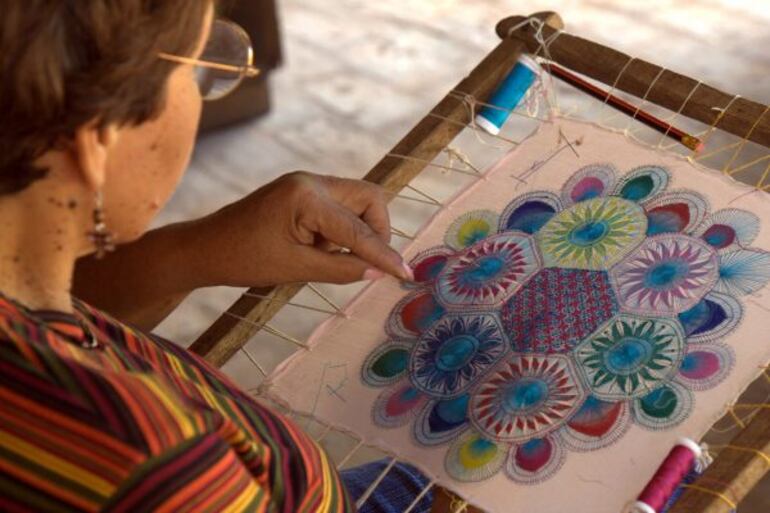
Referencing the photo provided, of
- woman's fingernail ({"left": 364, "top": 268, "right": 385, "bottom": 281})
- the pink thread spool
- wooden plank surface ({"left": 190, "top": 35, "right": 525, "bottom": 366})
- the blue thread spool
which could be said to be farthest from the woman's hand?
the pink thread spool

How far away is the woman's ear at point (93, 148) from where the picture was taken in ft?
2.44

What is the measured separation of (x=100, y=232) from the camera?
32.8 inches

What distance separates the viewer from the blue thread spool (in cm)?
137

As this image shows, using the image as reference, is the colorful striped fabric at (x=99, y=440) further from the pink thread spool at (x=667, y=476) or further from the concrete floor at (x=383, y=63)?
the concrete floor at (x=383, y=63)

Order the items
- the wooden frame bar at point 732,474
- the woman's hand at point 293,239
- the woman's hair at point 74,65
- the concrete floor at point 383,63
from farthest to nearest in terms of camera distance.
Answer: the concrete floor at point 383,63 < the woman's hand at point 293,239 < the wooden frame bar at point 732,474 < the woman's hair at point 74,65

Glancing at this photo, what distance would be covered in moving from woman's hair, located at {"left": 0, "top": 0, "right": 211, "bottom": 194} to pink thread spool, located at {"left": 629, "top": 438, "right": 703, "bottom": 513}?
0.53 metres

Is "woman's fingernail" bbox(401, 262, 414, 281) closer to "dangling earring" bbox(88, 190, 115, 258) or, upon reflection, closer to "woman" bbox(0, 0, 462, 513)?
"woman" bbox(0, 0, 462, 513)

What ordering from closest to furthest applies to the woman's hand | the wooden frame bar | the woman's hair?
1. the woman's hair
2. the wooden frame bar
3. the woman's hand

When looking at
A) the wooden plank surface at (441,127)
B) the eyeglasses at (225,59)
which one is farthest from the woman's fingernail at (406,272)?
the eyeglasses at (225,59)

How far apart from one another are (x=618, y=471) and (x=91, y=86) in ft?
1.93

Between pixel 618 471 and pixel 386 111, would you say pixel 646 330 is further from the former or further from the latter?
pixel 386 111

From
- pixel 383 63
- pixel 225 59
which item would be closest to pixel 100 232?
pixel 225 59

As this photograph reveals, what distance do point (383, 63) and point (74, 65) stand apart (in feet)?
7.70

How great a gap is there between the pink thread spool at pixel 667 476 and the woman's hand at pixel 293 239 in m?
0.36
